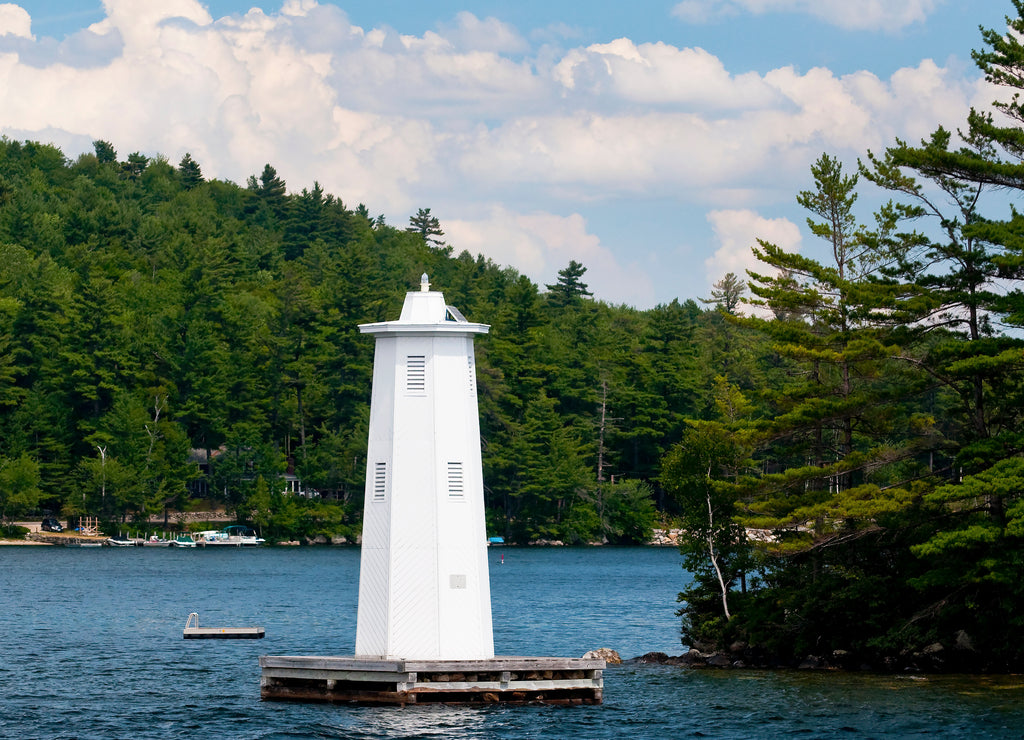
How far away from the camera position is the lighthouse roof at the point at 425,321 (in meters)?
26.8

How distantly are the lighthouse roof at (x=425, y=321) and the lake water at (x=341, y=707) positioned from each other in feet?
22.9

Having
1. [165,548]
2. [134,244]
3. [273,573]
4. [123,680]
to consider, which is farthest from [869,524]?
[134,244]

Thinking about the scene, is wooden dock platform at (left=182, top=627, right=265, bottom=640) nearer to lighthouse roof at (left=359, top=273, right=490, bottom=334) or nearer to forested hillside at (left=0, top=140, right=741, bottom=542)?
lighthouse roof at (left=359, top=273, right=490, bottom=334)

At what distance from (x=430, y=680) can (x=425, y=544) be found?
8.10 ft

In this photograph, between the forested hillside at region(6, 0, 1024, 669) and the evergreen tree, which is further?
the evergreen tree

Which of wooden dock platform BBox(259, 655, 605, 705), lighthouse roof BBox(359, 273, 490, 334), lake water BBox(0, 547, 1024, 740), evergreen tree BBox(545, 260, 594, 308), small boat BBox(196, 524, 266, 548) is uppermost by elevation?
evergreen tree BBox(545, 260, 594, 308)

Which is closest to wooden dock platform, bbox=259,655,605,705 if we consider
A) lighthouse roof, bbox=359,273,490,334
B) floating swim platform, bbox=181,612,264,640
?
lighthouse roof, bbox=359,273,490,334

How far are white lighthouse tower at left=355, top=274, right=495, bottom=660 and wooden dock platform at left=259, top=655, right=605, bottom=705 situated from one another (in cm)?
45

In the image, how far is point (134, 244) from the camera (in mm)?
150500

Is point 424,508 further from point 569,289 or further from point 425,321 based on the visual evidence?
point 569,289

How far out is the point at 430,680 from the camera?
85.9ft

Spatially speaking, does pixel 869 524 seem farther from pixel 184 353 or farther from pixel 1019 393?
pixel 184 353

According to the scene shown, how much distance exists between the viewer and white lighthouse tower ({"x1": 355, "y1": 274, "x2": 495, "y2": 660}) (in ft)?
87.0

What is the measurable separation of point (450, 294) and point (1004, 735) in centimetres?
12319
